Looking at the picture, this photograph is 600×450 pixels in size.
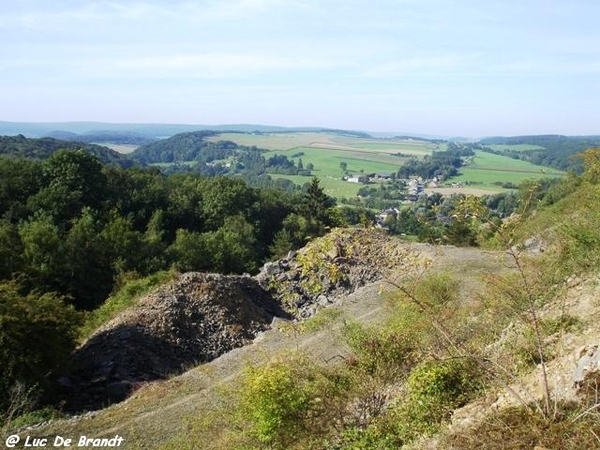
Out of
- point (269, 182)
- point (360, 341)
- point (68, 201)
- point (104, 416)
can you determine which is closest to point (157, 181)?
point (68, 201)

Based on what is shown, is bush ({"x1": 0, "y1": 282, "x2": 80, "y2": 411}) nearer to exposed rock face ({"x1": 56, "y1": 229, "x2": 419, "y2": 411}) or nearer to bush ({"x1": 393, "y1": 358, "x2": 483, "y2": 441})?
exposed rock face ({"x1": 56, "y1": 229, "x2": 419, "y2": 411})

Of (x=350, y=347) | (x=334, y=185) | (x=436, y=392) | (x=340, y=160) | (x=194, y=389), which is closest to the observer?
(x=436, y=392)

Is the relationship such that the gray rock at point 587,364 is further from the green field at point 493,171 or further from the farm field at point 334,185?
the farm field at point 334,185

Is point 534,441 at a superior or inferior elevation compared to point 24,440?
superior

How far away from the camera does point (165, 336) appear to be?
51.5 feet

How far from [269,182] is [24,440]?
301ft

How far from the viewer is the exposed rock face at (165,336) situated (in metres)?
13.7

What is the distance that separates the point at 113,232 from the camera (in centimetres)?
2603

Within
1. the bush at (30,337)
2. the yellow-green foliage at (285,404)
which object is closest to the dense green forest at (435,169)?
the bush at (30,337)

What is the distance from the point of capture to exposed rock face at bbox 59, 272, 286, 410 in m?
13.7

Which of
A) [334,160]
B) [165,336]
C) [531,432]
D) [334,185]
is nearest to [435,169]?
[334,185]

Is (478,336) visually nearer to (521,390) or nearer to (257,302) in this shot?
(521,390)

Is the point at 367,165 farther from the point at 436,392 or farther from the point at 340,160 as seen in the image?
the point at 436,392

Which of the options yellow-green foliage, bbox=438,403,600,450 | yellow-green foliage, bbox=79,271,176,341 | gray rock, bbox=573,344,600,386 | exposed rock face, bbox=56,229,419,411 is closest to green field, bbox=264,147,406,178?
exposed rock face, bbox=56,229,419,411
